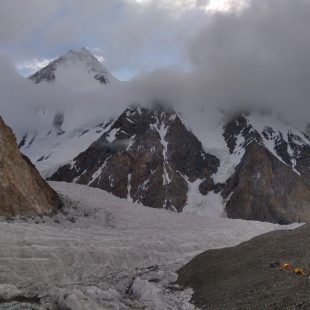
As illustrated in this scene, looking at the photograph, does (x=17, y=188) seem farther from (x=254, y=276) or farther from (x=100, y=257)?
Answer: (x=254, y=276)

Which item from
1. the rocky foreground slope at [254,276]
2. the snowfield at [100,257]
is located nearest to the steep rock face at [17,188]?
the snowfield at [100,257]

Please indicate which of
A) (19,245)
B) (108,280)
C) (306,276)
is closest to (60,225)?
(19,245)

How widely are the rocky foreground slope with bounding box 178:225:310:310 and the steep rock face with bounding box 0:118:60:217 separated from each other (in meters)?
25.0

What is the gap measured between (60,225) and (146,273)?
21.8m

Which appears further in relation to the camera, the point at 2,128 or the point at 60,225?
the point at 2,128

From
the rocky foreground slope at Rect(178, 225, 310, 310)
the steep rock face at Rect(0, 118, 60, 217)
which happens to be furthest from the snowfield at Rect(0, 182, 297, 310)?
the steep rock face at Rect(0, 118, 60, 217)

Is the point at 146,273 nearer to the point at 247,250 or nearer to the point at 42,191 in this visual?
the point at 247,250

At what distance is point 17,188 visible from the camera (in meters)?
58.9

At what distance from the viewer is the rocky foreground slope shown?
945 inches

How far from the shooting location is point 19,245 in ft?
127

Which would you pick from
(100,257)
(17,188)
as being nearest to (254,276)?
(100,257)

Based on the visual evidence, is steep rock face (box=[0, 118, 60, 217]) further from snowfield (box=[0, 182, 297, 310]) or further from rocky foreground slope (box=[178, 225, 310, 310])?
rocky foreground slope (box=[178, 225, 310, 310])

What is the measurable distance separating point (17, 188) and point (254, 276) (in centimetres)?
3561

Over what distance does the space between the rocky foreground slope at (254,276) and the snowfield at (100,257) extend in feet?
4.63
